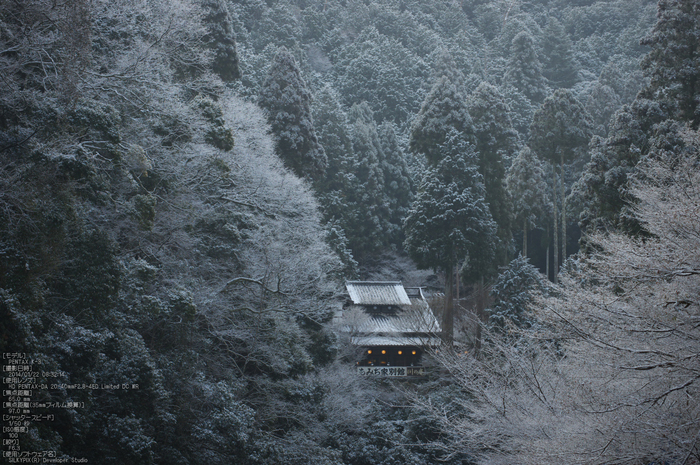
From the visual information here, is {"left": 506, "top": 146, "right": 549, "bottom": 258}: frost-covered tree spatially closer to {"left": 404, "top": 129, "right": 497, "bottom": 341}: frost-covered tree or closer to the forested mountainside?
the forested mountainside

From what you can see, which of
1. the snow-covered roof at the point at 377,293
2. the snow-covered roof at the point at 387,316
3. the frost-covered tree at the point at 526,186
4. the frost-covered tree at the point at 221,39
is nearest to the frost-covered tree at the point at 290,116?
the frost-covered tree at the point at 221,39

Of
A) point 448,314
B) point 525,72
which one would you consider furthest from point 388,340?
point 525,72

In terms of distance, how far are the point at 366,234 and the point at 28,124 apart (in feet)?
72.2

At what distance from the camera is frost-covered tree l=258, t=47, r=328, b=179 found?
856 inches

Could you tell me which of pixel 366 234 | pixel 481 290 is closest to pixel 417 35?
pixel 366 234

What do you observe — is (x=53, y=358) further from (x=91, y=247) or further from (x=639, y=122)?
(x=639, y=122)

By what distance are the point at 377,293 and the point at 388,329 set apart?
226 cm

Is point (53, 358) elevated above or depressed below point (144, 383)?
above

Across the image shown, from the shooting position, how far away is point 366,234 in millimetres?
30156

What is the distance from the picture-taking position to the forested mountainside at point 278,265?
707 cm

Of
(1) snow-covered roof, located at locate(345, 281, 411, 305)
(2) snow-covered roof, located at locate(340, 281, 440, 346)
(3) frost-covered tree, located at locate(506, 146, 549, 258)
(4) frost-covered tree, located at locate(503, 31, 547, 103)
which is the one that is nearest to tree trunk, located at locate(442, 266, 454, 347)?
(2) snow-covered roof, located at locate(340, 281, 440, 346)

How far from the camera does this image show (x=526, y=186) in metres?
29.4

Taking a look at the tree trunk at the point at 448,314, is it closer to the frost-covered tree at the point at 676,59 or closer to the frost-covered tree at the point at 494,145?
the frost-covered tree at the point at 494,145

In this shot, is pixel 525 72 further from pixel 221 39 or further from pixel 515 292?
pixel 221 39
